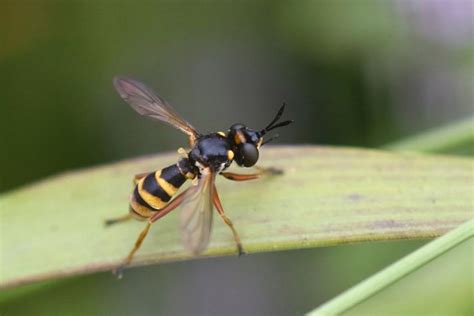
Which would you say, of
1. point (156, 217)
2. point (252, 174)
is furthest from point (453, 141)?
point (156, 217)

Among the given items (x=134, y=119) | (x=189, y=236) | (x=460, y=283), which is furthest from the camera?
(x=134, y=119)

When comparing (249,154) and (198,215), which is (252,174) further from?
(198,215)

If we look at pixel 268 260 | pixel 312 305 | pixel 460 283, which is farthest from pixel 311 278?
pixel 460 283

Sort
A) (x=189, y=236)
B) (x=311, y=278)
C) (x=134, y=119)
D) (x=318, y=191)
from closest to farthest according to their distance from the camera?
1. (x=189, y=236)
2. (x=318, y=191)
3. (x=311, y=278)
4. (x=134, y=119)

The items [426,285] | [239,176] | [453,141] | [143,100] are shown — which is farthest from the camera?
[143,100]

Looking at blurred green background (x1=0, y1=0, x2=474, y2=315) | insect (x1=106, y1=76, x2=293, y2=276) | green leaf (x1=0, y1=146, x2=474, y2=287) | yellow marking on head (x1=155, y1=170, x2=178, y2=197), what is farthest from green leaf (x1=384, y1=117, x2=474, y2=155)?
yellow marking on head (x1=155, y1=170, x2=178, y2=197)

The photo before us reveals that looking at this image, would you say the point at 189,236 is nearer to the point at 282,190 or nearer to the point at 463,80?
the point at 282,190

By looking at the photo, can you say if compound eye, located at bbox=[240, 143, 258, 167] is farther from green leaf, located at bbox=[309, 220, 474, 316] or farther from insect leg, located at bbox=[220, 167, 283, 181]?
green leaf, located at bbox=[309, 220, 474, 316]
